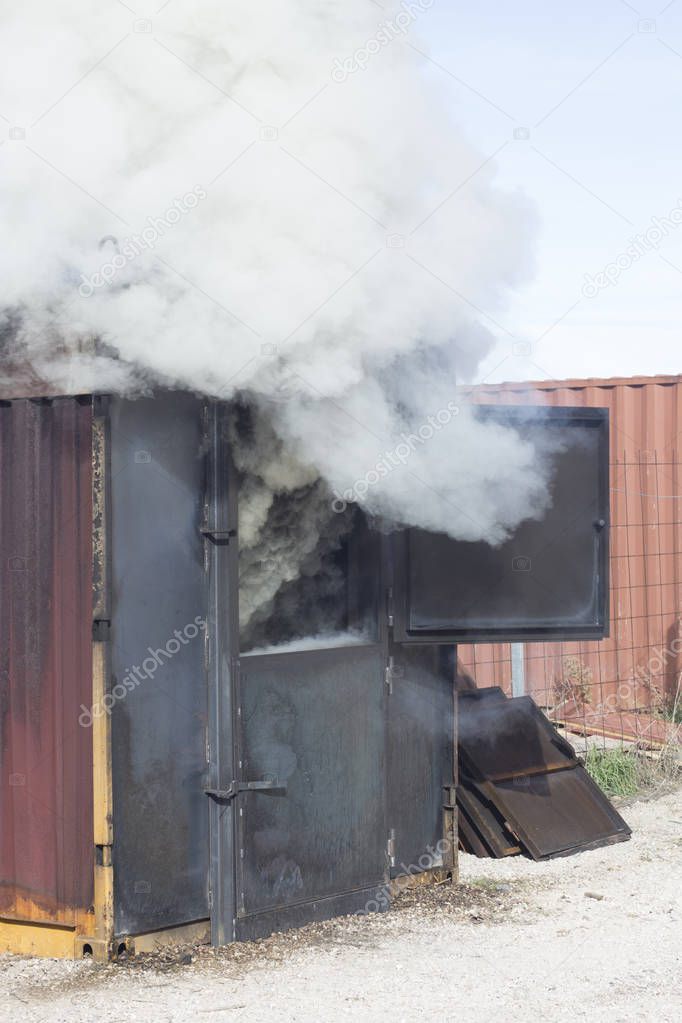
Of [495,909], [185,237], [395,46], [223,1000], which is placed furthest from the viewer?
[495,909]

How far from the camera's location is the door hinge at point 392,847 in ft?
19.6

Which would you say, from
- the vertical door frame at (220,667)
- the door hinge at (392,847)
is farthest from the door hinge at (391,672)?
the vertical door frame at (220,667)

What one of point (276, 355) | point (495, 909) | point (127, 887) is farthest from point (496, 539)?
point (127, 887)

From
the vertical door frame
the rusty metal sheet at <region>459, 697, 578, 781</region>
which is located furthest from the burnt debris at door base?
the vertical door frame

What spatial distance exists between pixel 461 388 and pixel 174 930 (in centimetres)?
294

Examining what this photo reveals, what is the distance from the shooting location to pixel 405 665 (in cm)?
603

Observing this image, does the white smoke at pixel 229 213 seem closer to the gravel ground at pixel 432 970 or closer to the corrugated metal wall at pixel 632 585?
the gravel ground at pixel 432 970

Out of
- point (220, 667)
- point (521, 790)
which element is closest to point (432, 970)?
point (220, 667)

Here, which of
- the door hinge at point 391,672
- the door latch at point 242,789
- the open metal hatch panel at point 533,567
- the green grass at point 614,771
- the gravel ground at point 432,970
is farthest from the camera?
the green grass at point 614,771

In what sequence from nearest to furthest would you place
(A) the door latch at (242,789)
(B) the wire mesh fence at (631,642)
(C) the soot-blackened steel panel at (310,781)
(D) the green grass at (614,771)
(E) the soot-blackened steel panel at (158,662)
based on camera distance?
(E) the soot-blackened steel panel at (158,662) < (A) the door latch at (242,789) < (C) the soot-blackened steel panel at (310,781) < (D) the green grass at (614,771) < (B) the wire mesh fence at (631,642)

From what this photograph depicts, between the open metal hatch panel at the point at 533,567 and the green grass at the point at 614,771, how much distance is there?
8.40 ft

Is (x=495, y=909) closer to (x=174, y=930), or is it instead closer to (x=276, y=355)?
(x=174, y=930)

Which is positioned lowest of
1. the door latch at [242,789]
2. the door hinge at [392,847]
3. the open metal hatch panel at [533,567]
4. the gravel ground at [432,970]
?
the gravel ground at [432,970]

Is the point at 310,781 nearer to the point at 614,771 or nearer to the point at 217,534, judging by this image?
the point at 217,534
